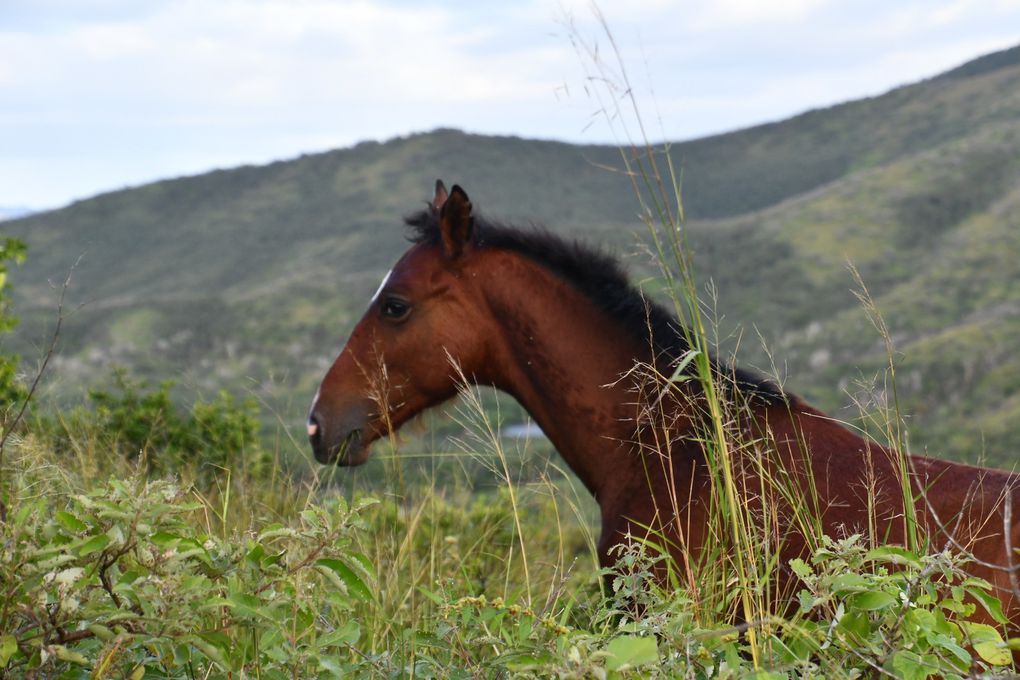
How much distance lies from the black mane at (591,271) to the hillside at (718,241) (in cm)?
1156

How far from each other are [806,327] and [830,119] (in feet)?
131

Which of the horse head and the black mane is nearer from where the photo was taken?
the black mane

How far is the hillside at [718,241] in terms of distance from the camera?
3200cm

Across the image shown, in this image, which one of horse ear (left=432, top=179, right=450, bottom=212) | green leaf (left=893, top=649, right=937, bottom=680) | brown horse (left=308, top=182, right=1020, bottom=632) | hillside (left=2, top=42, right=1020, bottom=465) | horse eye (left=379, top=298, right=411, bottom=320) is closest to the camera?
green leaf (left=893, top=649, right=937, bottom=680)

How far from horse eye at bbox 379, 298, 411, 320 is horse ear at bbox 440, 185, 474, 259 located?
29 centimetres

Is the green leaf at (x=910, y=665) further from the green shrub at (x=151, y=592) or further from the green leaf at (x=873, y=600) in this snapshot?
the green shrub at (x=151, y=592)

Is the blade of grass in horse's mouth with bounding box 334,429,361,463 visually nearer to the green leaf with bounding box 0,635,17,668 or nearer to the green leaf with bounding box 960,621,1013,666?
the green leaf with bounding box 0,635,17,668

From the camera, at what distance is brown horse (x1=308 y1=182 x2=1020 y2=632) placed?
3.43 meters

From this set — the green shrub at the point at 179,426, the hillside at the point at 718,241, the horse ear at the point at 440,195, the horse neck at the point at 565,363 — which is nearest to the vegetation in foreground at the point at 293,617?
the horse neck at the point at 565,363

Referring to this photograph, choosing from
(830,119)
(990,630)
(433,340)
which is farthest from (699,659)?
(830,119)

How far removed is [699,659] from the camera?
194 cm

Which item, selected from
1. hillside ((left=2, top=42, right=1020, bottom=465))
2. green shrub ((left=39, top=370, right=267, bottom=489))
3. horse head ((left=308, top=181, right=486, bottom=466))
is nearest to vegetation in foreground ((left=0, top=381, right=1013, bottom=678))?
horse head ((left=308, top=181, right=486, bottom=466))

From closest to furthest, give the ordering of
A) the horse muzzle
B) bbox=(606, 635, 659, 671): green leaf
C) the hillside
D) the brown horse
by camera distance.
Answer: bbox=(606, 635, 659, 671): green leaf, the brown horse, the horse muzzle, the hillside

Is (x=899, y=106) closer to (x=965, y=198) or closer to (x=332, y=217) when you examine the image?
(x=965, y=198)
